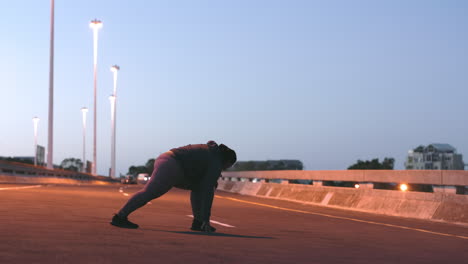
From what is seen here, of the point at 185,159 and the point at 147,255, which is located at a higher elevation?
the point at 185,159

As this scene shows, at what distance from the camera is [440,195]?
56.6ft

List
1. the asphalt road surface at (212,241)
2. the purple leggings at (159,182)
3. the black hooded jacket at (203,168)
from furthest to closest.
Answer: the black hooded jacket at (203,168), the purple leggings at (159,182), the asphalt road surface at (212,241)

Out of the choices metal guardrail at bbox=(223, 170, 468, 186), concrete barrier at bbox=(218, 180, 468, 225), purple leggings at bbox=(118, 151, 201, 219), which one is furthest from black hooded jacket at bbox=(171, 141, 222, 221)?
metal guardrail at bbox=(223, 170, 468, 186)

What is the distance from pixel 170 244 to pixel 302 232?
3490 millimetres

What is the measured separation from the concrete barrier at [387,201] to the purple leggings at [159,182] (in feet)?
24.1

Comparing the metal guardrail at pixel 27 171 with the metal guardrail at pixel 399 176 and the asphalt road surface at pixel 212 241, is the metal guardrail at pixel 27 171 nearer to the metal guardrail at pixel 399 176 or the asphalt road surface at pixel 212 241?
the metal guardrail at pixel 399 176

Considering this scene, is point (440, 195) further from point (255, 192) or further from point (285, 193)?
point (255, 192)

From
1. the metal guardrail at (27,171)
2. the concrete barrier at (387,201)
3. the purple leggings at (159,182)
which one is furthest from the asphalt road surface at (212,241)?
the metal guardrail at (27,171)

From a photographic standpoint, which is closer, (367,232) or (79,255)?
(79,255)

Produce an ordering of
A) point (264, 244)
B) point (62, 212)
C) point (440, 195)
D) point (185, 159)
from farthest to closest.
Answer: point (440, 195) → point (62, 212) → point (185, 159) → point (264, 244)

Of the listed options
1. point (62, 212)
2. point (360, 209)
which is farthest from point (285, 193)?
point (62, 212)

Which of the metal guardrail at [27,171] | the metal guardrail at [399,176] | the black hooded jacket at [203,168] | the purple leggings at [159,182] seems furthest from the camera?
the metal guardrail at [27,171]

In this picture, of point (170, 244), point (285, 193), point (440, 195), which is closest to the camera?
point (170, 244)

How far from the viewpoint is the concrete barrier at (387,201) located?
16.5 m
